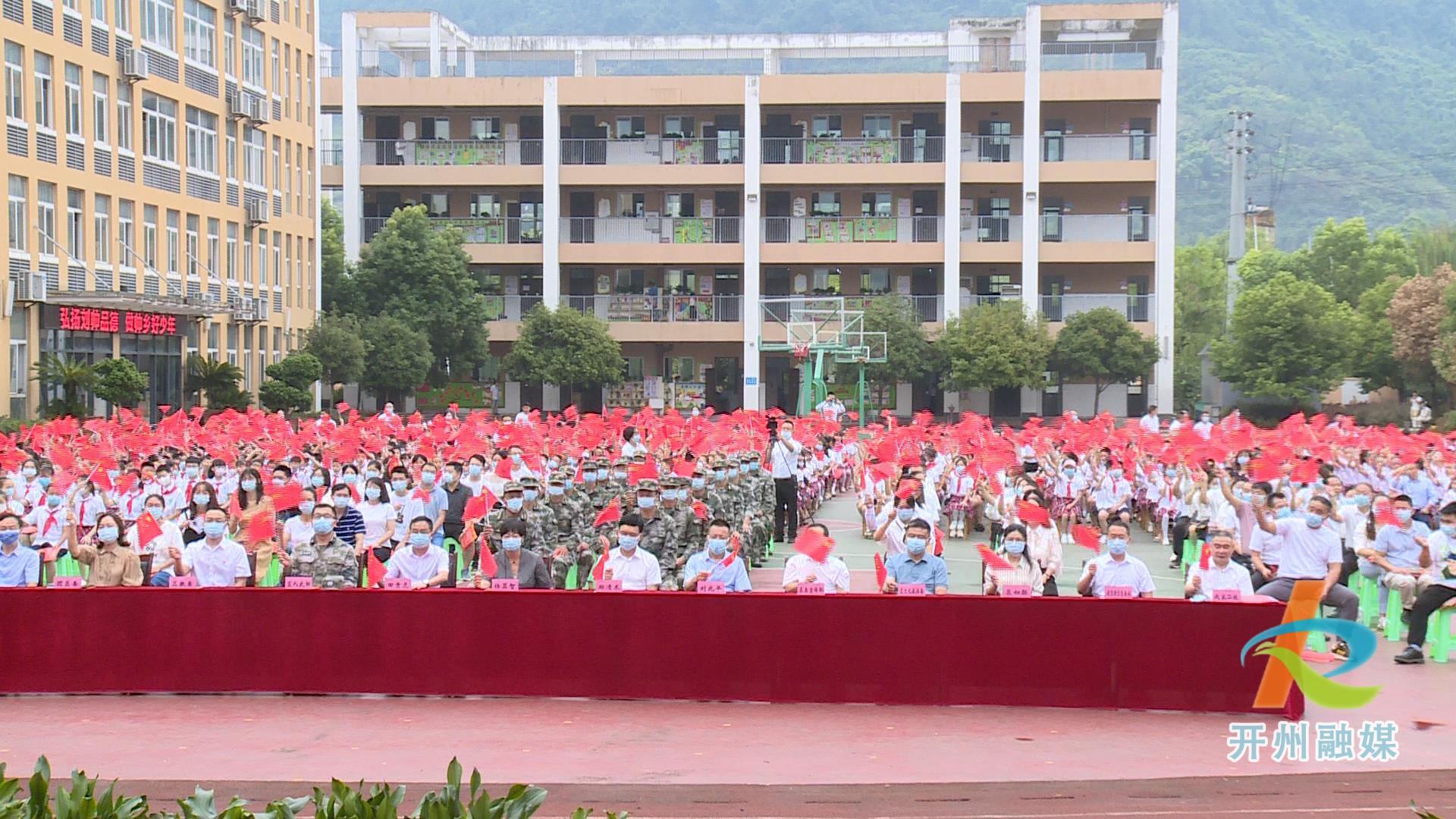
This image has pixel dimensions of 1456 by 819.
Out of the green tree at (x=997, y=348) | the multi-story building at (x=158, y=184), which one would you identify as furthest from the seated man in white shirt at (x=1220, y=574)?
the green tree at (x=997, y=348)

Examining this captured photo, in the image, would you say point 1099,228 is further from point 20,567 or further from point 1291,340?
point 20,567

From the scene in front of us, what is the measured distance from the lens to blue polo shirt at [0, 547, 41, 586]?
14016mm

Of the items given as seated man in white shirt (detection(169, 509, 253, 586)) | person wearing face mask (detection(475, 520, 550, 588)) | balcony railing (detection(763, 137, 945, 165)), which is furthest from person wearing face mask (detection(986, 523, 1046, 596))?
balcony railing (detection(763, 137, 945, 165))

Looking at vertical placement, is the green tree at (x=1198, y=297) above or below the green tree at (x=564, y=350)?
above

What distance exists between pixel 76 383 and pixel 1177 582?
24.4m

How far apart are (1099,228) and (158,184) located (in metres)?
33.0

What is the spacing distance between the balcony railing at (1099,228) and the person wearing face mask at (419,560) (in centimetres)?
4582

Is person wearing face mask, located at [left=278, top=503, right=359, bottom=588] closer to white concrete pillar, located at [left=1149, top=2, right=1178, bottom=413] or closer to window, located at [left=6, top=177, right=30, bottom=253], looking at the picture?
window, located at [left=6, top=177, right=30, bottom=253]

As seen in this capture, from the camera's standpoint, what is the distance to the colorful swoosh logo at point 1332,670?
40.1 ft

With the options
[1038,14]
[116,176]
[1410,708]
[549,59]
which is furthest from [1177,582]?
[549,59]

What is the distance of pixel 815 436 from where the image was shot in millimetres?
30797

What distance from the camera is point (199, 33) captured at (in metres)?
43.9

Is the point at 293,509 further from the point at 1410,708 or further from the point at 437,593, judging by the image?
the point at 1410,708

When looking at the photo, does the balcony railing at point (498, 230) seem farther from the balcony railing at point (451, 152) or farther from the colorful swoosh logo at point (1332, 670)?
the colorful swoosh logo at point (1332, 670)
